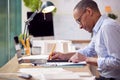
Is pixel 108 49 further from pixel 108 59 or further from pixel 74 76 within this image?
pixel 74 76

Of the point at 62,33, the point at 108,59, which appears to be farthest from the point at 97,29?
the point at 62,33

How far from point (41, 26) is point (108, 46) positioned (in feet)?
5.87

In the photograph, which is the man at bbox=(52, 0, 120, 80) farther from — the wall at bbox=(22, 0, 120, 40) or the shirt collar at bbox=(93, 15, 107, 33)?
the wall at bbox=(22, 0, 120, 40)

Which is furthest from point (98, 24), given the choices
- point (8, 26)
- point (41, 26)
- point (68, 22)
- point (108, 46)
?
point (8, 26)

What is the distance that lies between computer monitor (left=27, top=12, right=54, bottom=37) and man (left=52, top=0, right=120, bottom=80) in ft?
4.30

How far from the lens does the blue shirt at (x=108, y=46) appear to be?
5.37 feet

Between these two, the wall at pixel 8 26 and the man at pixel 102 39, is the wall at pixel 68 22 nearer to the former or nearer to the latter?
the wall at pixel 8 26

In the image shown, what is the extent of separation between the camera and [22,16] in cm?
409

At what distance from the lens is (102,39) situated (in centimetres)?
177

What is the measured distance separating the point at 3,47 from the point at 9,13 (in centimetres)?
55

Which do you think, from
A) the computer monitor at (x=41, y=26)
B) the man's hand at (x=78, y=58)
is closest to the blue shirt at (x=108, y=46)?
the man's hand at (x=78, y=58)

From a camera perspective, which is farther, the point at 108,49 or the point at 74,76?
the point at 108,49

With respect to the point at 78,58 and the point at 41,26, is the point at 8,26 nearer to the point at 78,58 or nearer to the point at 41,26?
the point at 41,26

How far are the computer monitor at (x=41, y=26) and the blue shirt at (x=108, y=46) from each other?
1.54 metres
